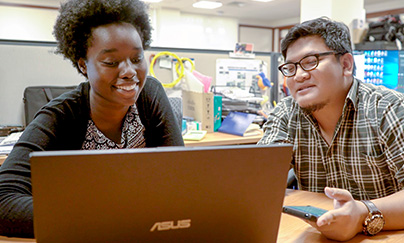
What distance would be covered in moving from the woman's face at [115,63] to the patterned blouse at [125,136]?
0.35 ft

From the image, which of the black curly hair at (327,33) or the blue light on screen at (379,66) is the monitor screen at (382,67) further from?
the black curly hair at (327,33)

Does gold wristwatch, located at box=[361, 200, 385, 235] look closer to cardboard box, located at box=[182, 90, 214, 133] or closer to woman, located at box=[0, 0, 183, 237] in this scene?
woman, located at box=[0, 0, 183, 237]

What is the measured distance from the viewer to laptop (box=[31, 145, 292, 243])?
0.47 metres

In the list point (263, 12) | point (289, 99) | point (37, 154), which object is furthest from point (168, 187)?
point (263, 12)

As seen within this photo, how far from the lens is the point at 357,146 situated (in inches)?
45.3

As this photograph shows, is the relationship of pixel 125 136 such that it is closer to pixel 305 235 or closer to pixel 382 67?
pixel 305 235

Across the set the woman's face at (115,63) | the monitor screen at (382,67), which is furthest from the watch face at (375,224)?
the monitor screen at (382,67)

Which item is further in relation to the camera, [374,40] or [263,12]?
[263,12]

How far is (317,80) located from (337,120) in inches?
6.2

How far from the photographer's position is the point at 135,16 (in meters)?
1.12

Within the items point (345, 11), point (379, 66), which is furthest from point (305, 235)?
point (345, 11)

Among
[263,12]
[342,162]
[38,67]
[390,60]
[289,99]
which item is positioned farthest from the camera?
[263,12]

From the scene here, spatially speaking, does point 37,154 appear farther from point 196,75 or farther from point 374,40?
point 374,40

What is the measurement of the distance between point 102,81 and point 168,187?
0.63 m
